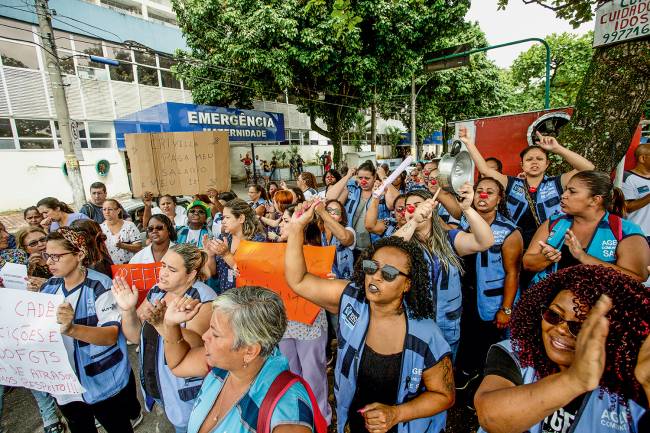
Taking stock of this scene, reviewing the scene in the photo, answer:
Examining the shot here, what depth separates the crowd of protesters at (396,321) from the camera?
1197mm

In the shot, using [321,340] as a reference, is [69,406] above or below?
below

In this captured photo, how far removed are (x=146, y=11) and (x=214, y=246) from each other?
29.5m

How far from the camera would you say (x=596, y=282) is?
1.21m

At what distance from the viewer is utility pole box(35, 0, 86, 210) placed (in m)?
7.48

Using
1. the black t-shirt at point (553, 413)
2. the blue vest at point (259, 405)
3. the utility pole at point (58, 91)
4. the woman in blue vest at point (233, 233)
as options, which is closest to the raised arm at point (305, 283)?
the blue vest at point (259, 405)

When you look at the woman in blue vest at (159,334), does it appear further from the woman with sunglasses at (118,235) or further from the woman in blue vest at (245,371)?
the woman with sunglasses at (118,235)

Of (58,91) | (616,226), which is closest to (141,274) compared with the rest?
(616,226)

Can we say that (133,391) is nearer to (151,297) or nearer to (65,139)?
(151,297)

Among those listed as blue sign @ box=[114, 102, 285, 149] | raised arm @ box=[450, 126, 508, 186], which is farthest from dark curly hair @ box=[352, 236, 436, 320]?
blue sign @ box=[114, 102, 285, 149]

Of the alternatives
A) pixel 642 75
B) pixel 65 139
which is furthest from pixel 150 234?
pixel 65 139

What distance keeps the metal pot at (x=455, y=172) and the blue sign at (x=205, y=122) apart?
10696mm

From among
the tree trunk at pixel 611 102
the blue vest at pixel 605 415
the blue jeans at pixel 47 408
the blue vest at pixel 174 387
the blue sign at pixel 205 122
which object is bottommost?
the blue jeans at pixel 47 408

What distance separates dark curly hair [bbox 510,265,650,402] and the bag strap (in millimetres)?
931

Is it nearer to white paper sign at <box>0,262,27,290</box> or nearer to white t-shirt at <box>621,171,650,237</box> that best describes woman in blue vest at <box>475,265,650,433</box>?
white t-shirt at <box>621,171,650,237</box>
